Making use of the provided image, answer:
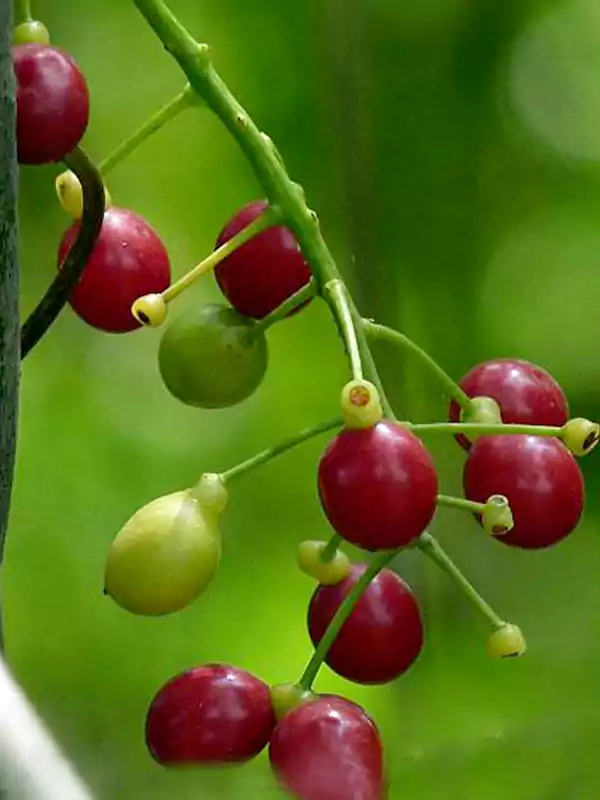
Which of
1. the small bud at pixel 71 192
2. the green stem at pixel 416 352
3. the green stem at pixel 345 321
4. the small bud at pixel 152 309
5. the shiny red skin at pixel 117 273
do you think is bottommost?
the green stem at pixel 416 352

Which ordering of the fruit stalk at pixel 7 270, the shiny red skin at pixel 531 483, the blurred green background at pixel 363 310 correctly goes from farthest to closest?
the blurred green background at pixel 363 310 → the shiny red skin at pixel 531 483 → the fruit stalk at pixel 7 270

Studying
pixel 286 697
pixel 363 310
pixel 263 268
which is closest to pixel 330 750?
pixel 286 697

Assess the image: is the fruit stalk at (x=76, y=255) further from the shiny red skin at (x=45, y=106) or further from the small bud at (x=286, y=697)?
the small bud at (x=286, y=697)

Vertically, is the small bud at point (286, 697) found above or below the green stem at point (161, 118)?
below

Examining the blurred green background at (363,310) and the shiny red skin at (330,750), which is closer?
the shiny red skin at (330,750)

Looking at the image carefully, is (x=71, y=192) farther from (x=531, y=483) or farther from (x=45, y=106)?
(x=531, y=483)

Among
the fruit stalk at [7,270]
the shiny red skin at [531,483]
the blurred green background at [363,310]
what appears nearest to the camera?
the fruit stalk at [7,270]

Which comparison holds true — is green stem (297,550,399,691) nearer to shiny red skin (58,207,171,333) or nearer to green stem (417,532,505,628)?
green stem (417,532,505,628)

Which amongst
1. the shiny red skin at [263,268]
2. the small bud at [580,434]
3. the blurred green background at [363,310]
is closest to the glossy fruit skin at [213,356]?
the shiny red skin at [263,268]

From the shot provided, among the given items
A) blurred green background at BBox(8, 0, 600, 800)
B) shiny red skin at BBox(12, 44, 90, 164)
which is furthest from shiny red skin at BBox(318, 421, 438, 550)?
blurred green background at BBox(8, 0, 600, 800)
